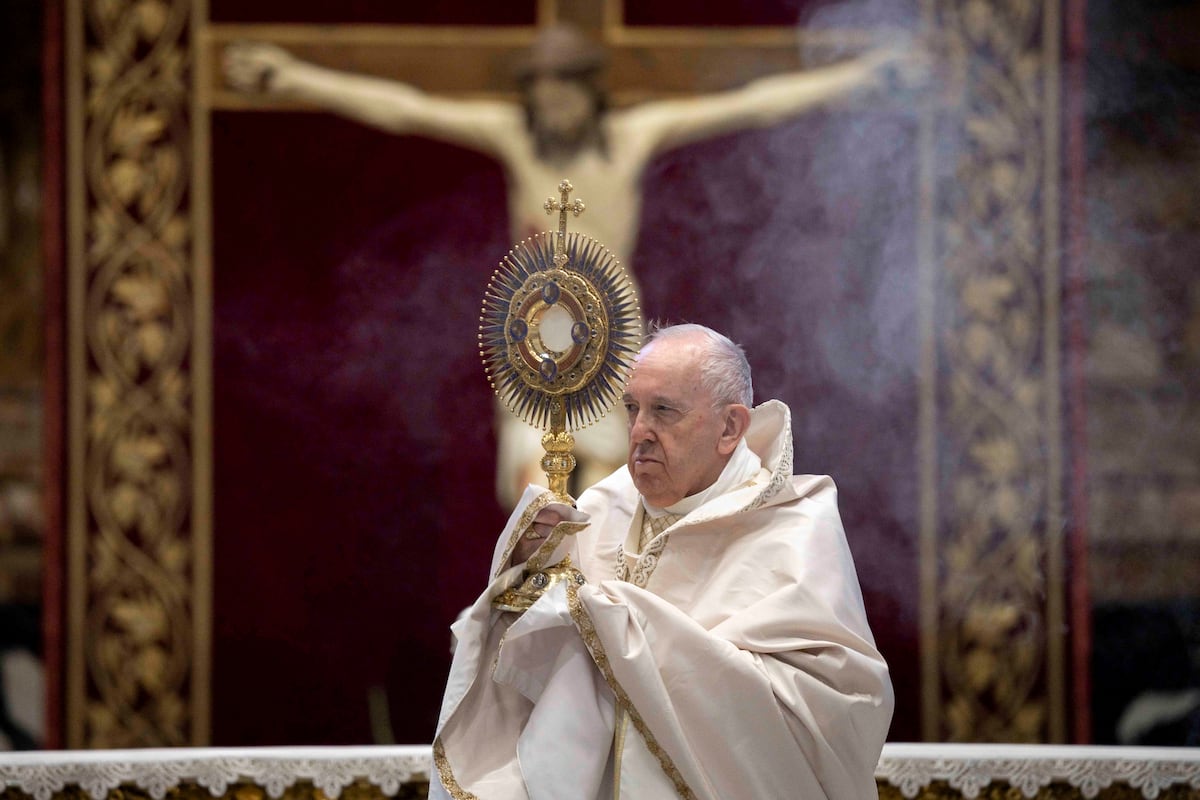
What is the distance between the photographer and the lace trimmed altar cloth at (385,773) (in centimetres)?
340

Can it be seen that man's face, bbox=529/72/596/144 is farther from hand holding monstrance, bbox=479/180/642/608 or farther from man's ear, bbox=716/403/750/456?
hand holding monstrance, bbox=479/180/642/608

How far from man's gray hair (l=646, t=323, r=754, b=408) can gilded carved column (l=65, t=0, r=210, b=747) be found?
108 inches

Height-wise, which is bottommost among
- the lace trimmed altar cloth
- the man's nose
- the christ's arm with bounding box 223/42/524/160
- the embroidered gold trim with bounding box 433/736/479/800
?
the lace trimmed altar cloth

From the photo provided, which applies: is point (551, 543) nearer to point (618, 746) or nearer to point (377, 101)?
point (618, 746)

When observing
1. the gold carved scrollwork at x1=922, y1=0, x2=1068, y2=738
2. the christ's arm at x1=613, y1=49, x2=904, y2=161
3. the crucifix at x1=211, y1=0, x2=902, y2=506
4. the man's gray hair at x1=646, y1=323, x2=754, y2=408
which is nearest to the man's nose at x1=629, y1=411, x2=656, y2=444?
the man's gray hair at x1=646, y1=323, x2=754, y2=408

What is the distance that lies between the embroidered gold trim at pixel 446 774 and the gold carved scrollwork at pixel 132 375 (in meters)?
2.75

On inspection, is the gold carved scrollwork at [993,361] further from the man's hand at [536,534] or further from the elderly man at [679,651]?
the man's hand at [536,534]

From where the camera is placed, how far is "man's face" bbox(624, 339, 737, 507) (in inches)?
112

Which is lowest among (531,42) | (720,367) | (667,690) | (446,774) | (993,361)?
(446,774)

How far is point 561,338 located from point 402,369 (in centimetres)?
266

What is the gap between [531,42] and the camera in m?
5.19

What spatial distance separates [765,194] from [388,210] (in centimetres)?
138

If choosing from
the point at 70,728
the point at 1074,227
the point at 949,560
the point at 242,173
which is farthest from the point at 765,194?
the point at 70,728

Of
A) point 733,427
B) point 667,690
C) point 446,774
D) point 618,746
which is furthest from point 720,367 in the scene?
point 446,774
